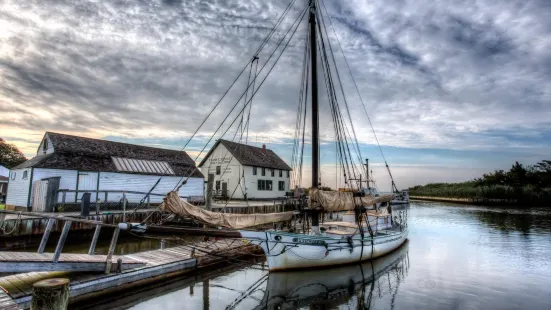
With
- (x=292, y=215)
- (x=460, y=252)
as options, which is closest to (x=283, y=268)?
(x=292, y=215)

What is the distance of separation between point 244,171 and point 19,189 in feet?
80.5

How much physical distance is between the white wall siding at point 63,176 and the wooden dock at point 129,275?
14349 mm

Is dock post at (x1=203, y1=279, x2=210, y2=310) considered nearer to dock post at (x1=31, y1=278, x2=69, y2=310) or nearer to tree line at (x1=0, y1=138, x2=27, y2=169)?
dock post at (x1=31, y1=278, x2=69, y2=310)

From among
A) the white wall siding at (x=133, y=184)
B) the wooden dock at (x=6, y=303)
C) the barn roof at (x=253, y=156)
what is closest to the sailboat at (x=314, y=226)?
the wooden dock at (x=6, y=303)

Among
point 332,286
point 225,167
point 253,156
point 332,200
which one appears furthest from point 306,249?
point 253,156

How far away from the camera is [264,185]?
4438cm

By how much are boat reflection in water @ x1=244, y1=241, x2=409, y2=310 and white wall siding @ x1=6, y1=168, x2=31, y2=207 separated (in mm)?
21144

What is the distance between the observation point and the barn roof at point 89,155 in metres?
23.3

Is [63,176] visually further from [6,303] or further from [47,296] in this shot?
[47,296]

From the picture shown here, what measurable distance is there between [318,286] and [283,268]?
165 cm

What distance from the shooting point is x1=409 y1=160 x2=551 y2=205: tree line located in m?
65.5

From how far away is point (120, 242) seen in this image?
18.7 m

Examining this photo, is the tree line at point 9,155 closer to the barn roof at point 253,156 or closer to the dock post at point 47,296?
the barn roof at point 253,156

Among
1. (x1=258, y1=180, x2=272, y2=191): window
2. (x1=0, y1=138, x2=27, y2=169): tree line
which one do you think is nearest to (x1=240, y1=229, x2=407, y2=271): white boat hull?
(x1=258, y1=180, x2=272, y2=191): window
